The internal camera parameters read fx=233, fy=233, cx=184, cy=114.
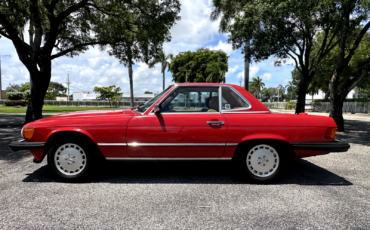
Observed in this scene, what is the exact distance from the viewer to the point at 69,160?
352cm

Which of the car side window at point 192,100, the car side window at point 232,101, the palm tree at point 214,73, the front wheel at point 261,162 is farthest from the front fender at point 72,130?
the palm tree at point 214,73

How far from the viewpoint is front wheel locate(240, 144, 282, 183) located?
3545 mm

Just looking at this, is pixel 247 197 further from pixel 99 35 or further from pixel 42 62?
pixel 99 35

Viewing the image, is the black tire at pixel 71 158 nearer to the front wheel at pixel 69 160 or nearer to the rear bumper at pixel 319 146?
the front wheel at pixel 69 160

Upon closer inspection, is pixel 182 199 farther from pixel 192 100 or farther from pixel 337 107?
pixel 337 107

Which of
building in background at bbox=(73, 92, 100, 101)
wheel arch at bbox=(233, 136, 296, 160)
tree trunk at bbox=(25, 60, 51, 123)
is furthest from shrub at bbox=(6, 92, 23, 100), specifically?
building in background at bbox=(73, 92, 100, 101)

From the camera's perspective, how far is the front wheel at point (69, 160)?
3.51m

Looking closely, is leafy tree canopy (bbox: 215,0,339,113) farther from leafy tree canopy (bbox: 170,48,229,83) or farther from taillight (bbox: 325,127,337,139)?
leafy tree canopy (bbox: 170,48,229,83)

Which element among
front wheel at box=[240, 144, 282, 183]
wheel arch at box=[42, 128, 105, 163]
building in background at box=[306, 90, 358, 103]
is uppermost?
building in background at box=[306, 90, 358, 103]

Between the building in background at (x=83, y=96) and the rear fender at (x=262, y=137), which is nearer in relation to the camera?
the rear fender at (x=262, y=137)

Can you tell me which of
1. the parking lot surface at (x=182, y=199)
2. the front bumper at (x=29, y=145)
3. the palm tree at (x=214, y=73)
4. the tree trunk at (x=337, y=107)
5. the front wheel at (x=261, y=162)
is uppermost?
the palm tree at (x=214, y=73)

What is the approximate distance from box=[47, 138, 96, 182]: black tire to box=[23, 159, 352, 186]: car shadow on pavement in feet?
0.75

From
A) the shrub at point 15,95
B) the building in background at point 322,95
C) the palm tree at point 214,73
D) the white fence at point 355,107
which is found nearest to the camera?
the white fence at point 355,107

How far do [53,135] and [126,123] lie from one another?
110 cm
